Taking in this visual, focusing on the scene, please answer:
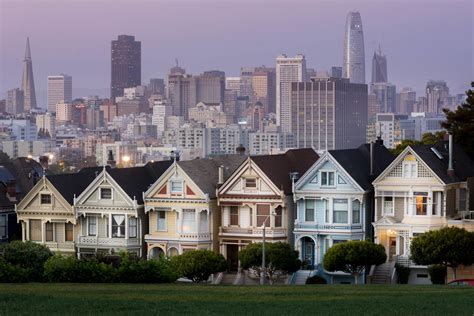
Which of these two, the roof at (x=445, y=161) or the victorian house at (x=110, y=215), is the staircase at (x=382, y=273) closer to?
the roof at (x=445, y=161)

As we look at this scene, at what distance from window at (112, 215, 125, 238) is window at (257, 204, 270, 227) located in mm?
5128

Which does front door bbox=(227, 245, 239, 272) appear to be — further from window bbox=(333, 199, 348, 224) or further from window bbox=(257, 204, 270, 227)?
window bbox=(333, 199, 348, 224)

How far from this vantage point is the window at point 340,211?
53.6 metres

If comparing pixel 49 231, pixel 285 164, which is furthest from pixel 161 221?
pixel 285 164

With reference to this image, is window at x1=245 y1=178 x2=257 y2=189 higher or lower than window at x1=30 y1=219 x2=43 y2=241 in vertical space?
higher

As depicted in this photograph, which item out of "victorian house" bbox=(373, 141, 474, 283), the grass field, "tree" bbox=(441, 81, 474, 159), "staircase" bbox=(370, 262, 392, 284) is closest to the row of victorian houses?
"victorian house" bbox=(373, 141, 474, 283)

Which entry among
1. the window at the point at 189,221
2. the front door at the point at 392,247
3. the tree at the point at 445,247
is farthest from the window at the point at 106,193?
the tree at the point at 445,247

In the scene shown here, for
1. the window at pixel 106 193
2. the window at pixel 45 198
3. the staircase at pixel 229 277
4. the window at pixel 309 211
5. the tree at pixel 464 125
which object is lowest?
the staircase at pixel 229 277

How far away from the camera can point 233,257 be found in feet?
182

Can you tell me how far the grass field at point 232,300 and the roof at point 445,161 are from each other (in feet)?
44.1

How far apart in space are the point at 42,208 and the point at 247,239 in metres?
8.20

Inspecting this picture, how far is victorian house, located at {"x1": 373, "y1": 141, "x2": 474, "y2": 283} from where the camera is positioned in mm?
52312

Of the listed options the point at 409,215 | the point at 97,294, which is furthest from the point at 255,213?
the point at 97,294

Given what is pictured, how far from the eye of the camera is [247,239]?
→ 54.7m
